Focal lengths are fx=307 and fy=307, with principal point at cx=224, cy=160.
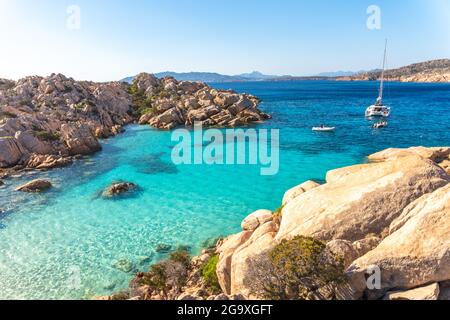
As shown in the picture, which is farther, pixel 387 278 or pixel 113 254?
pixel 113 254

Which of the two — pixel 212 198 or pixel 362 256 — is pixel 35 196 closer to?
pixel 212 198

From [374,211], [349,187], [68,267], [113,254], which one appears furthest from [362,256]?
[68,267]

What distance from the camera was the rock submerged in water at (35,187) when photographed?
32906 millimetres

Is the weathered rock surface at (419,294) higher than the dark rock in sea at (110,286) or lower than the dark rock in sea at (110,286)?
higher

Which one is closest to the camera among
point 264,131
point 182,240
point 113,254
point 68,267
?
point 68,267

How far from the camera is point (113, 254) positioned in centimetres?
2128

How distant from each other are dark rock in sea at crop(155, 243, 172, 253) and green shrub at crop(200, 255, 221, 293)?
14.0 feet

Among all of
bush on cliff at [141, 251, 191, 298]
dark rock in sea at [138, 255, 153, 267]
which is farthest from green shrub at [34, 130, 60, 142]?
bush on cliff at [141, 251, 191, 298]

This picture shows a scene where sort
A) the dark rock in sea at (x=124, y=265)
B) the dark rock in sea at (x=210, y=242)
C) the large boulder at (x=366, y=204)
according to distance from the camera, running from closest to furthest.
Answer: the large boulder at (x=366, y=204)
the dark rock in sea at (x=124, y=265)
the dark rock in sea at (x=210, y=242)

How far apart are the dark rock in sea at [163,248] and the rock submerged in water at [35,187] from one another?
736 inches

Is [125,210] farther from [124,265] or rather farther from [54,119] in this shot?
[54,119]

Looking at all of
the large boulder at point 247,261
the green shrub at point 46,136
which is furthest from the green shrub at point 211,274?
the green shrub at point 46,136

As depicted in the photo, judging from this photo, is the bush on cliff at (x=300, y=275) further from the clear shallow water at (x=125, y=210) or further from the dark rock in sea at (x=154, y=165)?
the dark rock in sea at (x=154, y=165)

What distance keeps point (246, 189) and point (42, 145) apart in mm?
32719
